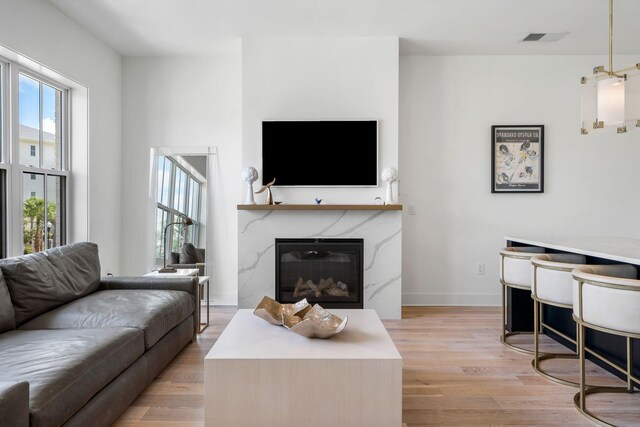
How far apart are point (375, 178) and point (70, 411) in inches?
124

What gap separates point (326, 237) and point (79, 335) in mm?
2384

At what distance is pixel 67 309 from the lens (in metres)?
2.58

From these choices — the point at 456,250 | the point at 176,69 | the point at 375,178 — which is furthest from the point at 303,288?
the point at 176,69

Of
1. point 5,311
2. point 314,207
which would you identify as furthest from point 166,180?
point 5,311

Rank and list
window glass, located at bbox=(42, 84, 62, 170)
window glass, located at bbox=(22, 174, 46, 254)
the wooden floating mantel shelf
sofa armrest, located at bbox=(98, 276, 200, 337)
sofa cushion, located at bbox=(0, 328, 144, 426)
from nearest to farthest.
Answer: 1. sofa cushion, located at bbox=(0, 328, 144, 426)
2. sofa armrest, located at bbox=(98, 276, 200, 337)
3. window glass, located at bbox=(22, 174, 46, 254)
4. window glass, located at bbox=(42, 84, 62, 170)
5. the wooden floating mantel shelf

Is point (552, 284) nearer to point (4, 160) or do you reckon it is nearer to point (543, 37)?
point (543, 37)

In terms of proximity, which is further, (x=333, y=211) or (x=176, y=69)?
(x=176, y=69)

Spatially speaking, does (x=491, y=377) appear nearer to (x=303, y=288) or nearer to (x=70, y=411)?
(x=303, y=288)

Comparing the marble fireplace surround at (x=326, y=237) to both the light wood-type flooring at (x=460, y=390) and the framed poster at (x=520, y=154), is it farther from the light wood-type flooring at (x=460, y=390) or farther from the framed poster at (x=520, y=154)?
the framed poster at (x=520, y=154)

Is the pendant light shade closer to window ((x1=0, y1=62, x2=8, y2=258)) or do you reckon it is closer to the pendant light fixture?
the pendant light fixture

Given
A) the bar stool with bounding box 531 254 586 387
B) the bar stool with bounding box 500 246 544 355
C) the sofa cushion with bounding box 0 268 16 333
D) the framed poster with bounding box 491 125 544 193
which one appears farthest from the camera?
the framed poster with bounding box 491 125 544 193

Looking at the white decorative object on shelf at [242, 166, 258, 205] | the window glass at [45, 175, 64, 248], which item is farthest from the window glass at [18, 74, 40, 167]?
the white decorative object on shelf at [242, 166, 258, 205]

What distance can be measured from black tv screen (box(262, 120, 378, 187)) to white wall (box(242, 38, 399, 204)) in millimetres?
91

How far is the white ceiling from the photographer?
3.46m
